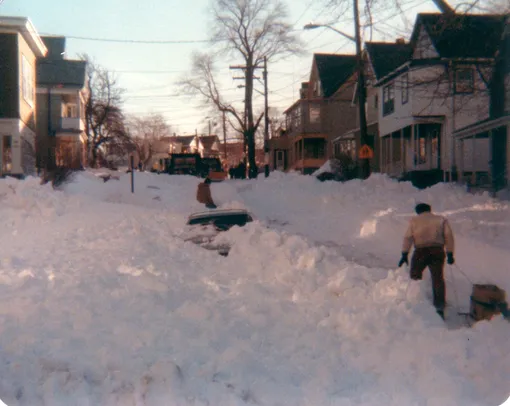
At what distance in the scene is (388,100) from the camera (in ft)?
107

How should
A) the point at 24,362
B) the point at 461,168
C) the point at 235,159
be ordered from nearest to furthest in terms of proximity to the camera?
the point at 24,362, the point at 461,168, the point at 235,159

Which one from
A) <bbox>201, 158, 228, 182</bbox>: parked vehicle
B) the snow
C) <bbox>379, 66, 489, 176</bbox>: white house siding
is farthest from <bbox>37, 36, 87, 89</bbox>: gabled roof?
<bbox>201, 158, 228, 182</bbox>: parked vehicle

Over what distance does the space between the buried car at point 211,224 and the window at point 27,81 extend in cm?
1448

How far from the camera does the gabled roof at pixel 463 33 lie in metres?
13.9

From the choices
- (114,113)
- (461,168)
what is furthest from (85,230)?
(461,168)

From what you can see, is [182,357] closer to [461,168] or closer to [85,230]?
[85,230]

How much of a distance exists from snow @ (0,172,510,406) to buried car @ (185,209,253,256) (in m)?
0.28

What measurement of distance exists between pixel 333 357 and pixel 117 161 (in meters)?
19.5

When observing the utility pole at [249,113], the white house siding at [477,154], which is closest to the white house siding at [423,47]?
the utility pole at [249,113]

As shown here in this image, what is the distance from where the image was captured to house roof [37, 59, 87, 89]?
1817cm

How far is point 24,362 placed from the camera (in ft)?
19.4

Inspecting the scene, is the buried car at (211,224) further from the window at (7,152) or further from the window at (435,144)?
the window at (435,144)

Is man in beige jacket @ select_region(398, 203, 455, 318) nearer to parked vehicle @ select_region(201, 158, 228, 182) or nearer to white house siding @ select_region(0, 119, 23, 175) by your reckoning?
white house siding @ select_region(0, 119, 23, 175)

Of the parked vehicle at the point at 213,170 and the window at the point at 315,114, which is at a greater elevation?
the window at the point at 315,114
